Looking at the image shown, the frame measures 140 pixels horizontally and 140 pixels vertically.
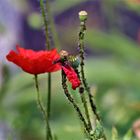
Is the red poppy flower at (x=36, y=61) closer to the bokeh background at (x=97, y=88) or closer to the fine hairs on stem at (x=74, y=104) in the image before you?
the fine hairs on stem at (x=74, y=104)

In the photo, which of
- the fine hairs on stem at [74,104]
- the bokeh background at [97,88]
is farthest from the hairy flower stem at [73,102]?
the bokeh background at [97,88]

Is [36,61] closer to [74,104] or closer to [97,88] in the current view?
[74,104]

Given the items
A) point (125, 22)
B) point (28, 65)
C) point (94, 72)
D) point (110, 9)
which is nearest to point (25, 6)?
point (125, 22)

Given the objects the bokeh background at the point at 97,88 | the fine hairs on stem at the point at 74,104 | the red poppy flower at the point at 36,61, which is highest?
the red poppy flower at the point at 36,61

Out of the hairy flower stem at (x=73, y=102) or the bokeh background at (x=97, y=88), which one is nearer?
the hairy flower stem at (x=73, y=102)

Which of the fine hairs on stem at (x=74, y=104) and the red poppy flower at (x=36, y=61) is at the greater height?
the red poppy flower at (x=36, y=61)

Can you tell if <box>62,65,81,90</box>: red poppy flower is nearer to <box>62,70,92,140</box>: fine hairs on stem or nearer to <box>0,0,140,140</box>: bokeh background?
<box>62,70,92,140</box>: fine hairs on stem

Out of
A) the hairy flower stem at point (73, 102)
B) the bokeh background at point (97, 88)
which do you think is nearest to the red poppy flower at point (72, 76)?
the hairy flower stem at point (73, 102)
